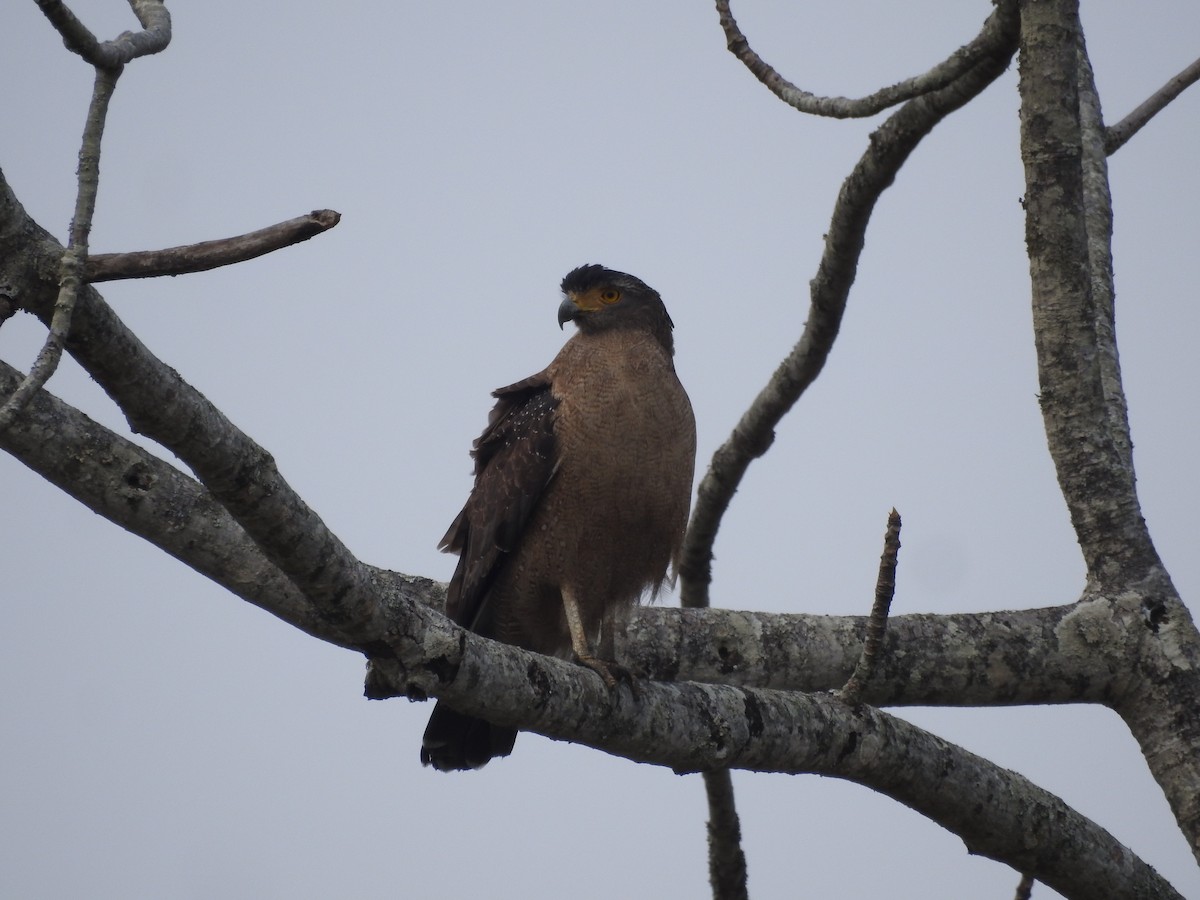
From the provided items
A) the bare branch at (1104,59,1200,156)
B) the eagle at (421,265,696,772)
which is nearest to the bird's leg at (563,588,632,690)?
the eagle at (421,265,696,772)

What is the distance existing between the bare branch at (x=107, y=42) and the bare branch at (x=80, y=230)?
3 centimetres

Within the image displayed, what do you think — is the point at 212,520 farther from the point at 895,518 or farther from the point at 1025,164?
the point at 1025,164

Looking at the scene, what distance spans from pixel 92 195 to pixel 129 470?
61.7 inches

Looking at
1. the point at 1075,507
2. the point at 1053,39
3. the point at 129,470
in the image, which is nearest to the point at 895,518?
the point at 1075,507

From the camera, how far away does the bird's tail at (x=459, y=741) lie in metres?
4.99

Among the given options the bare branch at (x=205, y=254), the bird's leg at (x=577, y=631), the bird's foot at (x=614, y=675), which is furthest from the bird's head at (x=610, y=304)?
the bare branch at (x=205, y=254)

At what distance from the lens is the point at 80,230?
2418 millimetres

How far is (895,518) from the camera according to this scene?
324 cm

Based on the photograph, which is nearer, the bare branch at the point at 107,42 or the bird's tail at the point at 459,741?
the bare branch at the point at 107,42

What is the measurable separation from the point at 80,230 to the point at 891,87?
2.56 meters

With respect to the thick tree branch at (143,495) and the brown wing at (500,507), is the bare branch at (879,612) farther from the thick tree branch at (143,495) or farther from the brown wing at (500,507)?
the brown wing at (500,507)

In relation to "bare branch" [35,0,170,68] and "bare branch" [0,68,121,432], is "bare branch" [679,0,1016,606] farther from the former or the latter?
"bare branch" [0,68,121,432]

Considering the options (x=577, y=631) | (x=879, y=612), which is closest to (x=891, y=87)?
(x=879, y=612)

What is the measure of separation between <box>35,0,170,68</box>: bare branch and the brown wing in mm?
2614
